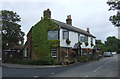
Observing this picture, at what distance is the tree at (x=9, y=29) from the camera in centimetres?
3747

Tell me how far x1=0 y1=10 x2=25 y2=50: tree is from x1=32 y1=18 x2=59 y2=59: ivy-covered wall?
334 cm

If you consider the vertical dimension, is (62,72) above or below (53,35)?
below

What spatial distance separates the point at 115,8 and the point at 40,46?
46.6 ft

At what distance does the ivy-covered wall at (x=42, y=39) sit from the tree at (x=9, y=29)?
11.0ft

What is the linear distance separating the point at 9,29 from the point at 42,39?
616cm

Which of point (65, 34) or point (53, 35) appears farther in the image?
point (65, 34)

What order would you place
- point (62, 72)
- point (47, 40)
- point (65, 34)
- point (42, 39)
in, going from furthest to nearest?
point (65, 34), point (42, 39), point (47, 40), point (62, 72)

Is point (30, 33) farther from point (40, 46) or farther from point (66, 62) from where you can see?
point (66, 62)

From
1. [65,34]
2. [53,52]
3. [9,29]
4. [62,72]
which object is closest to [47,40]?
[53,52]

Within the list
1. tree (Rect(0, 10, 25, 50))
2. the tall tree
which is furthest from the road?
tree (Rect(0, 10, 25, 50))

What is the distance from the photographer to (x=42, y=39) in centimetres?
3609

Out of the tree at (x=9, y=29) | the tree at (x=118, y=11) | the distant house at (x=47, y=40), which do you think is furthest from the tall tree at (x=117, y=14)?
the tree at (x=9, y=29)

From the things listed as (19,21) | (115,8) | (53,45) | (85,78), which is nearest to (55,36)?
(53,45)

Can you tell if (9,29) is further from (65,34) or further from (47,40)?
(65,34)
